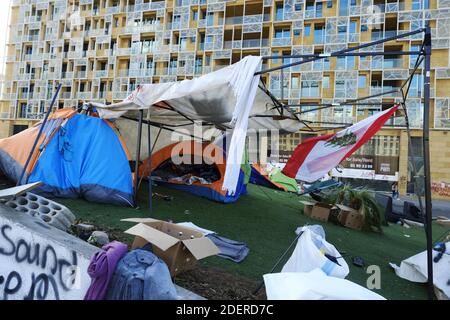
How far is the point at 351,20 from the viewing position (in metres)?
27.7

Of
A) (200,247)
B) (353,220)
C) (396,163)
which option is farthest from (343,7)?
(200,247)

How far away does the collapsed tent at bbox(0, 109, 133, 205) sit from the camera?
5.75 metres

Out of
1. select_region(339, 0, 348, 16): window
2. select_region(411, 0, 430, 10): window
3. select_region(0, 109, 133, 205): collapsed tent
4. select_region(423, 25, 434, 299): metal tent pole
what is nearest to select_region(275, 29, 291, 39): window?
select_region(339, 0, 348, 16): window

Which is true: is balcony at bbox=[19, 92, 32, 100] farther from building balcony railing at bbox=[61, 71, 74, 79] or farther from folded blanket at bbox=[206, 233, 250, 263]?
folded blanket at bbox=[206, 233, 250, 263]

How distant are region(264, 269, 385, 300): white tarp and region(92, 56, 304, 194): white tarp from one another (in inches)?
49.9

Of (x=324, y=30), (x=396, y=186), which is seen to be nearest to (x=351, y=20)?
(x=324, y=30)

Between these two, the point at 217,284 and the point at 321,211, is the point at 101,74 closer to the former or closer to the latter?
the point at 321,211

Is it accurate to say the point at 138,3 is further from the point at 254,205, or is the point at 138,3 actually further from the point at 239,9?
the point at 254,205

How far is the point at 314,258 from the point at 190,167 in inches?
247

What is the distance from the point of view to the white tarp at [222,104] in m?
3.34

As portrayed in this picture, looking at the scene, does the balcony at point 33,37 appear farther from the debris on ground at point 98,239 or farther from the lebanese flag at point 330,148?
the debris on ground at point 98,239

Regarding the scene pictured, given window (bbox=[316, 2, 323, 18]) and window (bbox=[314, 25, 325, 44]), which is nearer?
window (bbox=[314, 25, 325, 44])

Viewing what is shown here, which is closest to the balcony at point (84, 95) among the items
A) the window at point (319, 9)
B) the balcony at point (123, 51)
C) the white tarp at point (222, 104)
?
the balcony at point (123, 51)
